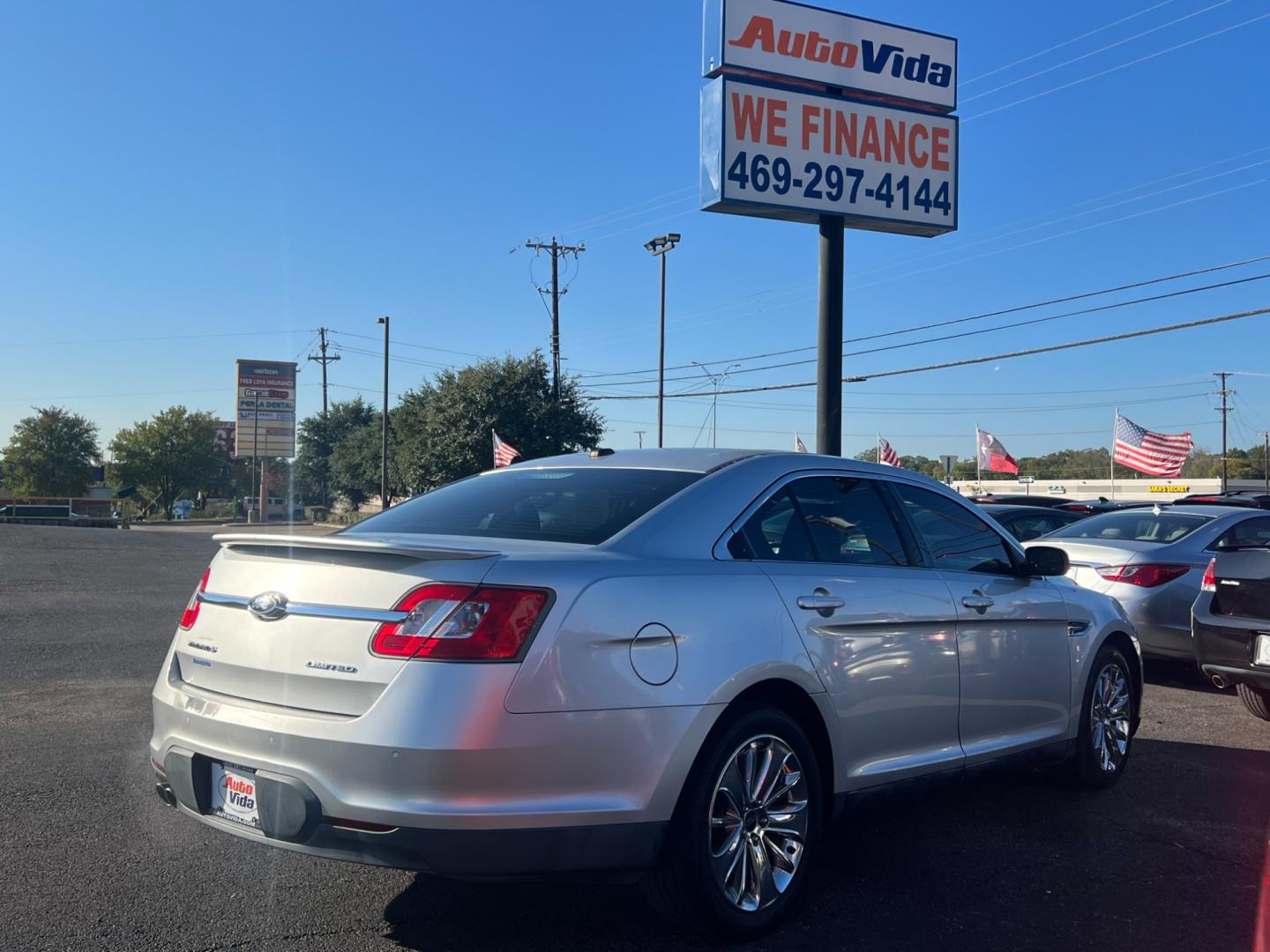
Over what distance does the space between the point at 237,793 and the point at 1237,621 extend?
6.07m

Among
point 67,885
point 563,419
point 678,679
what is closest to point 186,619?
point 67,885

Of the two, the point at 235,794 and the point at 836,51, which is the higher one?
the point at 836,51

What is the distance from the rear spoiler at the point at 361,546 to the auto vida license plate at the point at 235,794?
2.42ft

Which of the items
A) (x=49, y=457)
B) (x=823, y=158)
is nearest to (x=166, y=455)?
(x=49, y=457)

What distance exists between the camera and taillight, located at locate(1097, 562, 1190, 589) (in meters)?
8.90

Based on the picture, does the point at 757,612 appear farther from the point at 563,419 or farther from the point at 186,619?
the point at 563,419

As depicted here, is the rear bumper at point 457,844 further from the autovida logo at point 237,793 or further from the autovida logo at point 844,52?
the autovida logo at point 844,52

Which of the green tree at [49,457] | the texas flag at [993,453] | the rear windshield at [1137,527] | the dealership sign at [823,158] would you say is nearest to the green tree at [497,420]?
the texas flag at [993,453]

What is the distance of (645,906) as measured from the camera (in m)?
4.02

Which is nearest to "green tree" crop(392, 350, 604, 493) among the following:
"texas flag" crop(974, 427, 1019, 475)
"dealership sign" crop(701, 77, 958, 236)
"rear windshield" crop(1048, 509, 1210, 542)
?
"texas flag" crop(974, 427, 1019, 475)

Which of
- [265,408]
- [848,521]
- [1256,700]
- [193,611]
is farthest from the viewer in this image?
[265,408]

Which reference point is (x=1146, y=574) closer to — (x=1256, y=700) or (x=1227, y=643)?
(x=1256, y=700)

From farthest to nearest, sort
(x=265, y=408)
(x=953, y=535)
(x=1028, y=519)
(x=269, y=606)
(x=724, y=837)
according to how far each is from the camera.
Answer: (x=265, y=408) < (x=1028, y=519) < (x=953, y=535) < (x=724, y=837) < (x=269, y=606)

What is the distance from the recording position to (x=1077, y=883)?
4309mm
